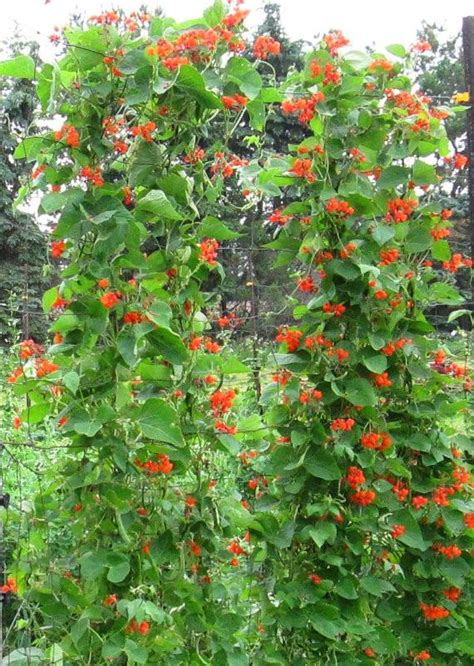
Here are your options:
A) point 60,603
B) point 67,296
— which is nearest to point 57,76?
point 67,296

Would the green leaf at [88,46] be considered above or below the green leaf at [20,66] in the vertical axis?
above

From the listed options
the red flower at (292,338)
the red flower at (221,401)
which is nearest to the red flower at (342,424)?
the red flower at (292,338)

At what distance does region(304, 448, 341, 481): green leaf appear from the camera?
2100mm

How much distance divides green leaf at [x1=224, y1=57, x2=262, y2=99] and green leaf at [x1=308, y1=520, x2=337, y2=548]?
1.06m

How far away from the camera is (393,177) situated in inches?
87.9

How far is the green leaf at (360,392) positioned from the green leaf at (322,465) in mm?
153

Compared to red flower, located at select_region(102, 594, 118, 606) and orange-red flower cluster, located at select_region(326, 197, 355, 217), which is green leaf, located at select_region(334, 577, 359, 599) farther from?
orange-red flower cluster, located at select_region(326, 197, 355, 217)

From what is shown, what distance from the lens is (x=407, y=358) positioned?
7.50ft

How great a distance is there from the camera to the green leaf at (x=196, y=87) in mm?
1798

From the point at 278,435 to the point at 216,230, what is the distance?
0.67 metres

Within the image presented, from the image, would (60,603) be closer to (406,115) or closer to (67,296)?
(67,296)

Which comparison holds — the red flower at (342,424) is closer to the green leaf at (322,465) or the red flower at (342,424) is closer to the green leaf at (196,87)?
the green leaf at (322,465)

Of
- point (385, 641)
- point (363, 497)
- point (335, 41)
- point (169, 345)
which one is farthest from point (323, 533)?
point (335, 41)

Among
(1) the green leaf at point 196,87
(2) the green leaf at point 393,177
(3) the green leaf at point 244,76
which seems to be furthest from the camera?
(2) the green leaf at point 393,177
